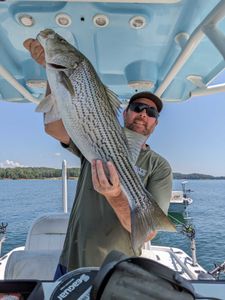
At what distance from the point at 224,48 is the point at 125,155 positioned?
0.83 meters

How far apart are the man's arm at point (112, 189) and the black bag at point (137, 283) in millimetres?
637

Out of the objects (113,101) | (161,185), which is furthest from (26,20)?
(161,185)

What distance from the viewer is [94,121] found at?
1450 mm

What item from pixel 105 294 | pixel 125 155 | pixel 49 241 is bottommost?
pixel 49 241

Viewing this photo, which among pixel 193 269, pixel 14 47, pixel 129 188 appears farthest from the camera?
pixel 193 269

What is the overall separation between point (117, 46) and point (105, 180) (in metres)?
1.68

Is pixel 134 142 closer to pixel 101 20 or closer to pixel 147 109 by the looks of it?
pixel 147 109

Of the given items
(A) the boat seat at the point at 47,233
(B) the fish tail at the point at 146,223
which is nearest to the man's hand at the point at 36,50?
(B) the fish tail at the point at 146,223

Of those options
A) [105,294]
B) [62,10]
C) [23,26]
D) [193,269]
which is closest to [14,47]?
[23,26]

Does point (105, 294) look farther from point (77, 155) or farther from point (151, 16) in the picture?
point (151, 16)

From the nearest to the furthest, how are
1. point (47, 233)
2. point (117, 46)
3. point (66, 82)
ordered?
point (66, 82), point (117, 46), point (47, 233)

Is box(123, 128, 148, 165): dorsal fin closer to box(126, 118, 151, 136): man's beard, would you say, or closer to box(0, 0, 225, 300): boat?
box(126, 118, 151, 136): man's beard

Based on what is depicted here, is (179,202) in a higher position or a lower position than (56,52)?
lower

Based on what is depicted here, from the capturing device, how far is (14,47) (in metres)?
2.82
